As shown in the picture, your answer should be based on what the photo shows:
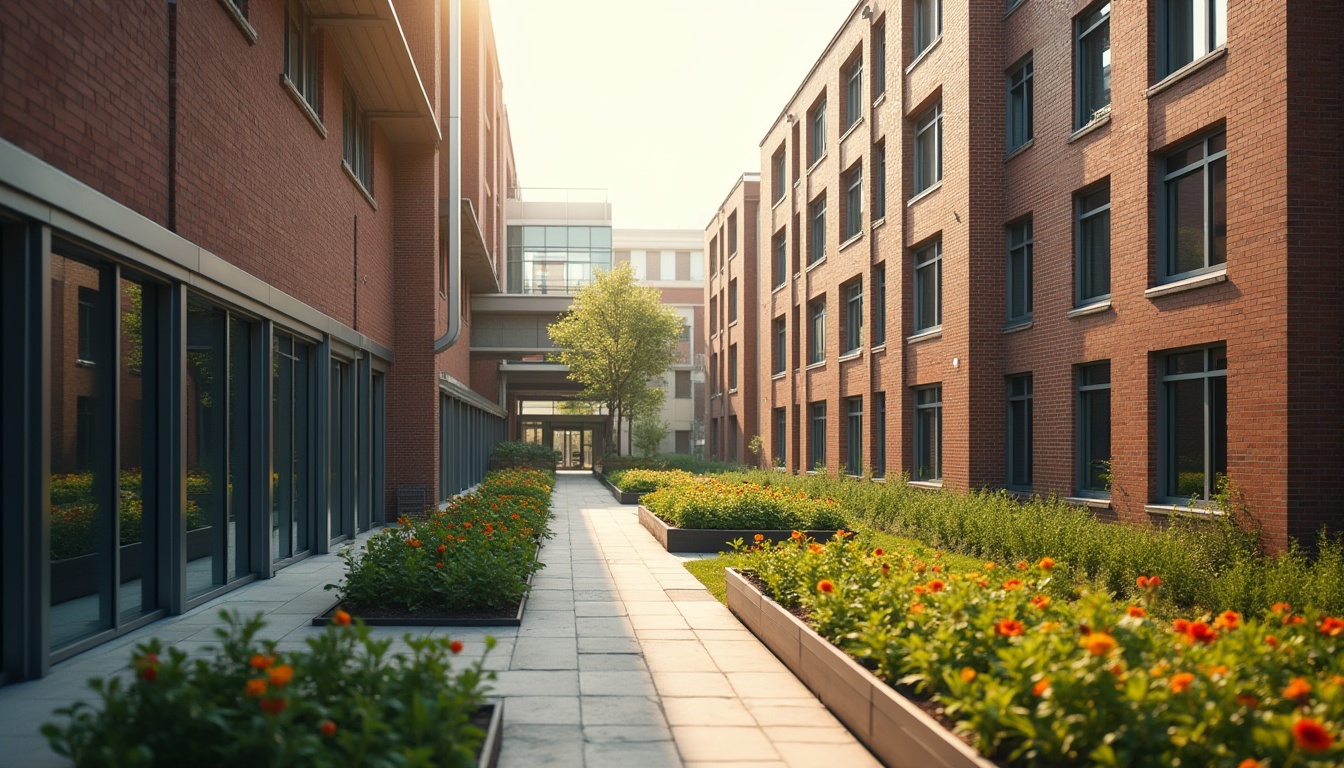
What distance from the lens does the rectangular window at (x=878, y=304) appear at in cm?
2433

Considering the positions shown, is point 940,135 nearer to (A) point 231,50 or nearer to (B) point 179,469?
(A) point 231,50

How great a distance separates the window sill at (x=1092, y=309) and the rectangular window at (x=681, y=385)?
1875 inches

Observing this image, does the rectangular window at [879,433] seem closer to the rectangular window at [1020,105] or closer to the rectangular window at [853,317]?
the rectangular window at [853,317]

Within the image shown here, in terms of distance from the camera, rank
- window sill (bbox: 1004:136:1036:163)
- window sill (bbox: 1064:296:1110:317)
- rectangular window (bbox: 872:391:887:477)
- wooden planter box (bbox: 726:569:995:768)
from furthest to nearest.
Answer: rectangular window (bbox: 872:391:887:477) → window sill (bbox: 1004:136:1036:163) → window sill (bbox: 1064:296:1110:317) → wooden planter box (bbox: 726:569:995:768)

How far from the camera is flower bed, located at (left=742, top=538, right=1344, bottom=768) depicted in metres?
3.57

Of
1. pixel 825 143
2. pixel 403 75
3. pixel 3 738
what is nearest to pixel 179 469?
pixel 3 738

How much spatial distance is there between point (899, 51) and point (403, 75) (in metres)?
11.9

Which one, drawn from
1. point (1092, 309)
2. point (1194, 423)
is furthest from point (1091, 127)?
point (1194, 423)

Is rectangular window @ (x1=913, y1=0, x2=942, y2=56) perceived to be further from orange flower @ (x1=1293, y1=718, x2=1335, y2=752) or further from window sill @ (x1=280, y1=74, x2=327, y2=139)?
orange flower @ (x1=1293, y1=718, x2=1335, y2=752)

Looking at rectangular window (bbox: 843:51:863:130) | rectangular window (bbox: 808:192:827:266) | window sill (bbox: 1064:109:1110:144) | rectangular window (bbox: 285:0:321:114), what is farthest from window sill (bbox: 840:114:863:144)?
rectangular window (bbox: 285:0:321:114)

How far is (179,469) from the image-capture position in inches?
334

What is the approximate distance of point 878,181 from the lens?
24.6 m

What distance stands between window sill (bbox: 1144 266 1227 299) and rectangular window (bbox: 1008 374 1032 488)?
4582 mm

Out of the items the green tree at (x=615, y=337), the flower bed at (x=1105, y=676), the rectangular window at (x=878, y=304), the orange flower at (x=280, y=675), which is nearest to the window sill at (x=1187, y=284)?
the flower bed at (x=1105, y=676)
